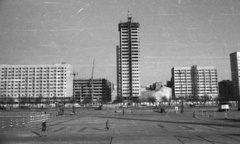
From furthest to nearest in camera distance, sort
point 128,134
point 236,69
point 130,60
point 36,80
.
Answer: point 36,80
point 130,60
point 236,69
point 128,134

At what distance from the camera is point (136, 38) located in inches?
7520

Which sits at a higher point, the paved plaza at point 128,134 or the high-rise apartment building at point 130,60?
the high-rise apartment building at point 130,60

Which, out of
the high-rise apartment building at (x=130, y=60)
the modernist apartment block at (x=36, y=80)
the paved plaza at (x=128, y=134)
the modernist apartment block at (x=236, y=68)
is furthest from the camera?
the modernist apartment block at (x=36, y=80)

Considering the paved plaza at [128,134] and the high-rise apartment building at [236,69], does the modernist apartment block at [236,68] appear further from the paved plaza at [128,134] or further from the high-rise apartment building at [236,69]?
the paved plaza at [128,134]

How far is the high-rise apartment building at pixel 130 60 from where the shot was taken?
190 m

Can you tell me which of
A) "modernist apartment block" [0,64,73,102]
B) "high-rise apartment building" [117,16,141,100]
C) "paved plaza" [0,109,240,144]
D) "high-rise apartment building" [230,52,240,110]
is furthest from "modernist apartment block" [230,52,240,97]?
"paved plaza" [0,109,240,144]

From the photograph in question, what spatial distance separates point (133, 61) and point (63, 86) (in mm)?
56423

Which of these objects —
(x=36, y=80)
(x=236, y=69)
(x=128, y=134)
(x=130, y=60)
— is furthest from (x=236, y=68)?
(x=128, y=134)

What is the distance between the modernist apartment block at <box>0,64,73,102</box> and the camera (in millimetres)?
193750

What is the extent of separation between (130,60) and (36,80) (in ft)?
242

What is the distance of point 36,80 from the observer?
196 m

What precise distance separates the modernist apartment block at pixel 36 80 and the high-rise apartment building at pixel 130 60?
4249cm

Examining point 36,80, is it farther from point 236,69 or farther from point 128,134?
point 128,134

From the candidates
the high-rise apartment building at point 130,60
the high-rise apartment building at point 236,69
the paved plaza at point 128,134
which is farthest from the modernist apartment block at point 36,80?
the paved plaza at point 128,134
